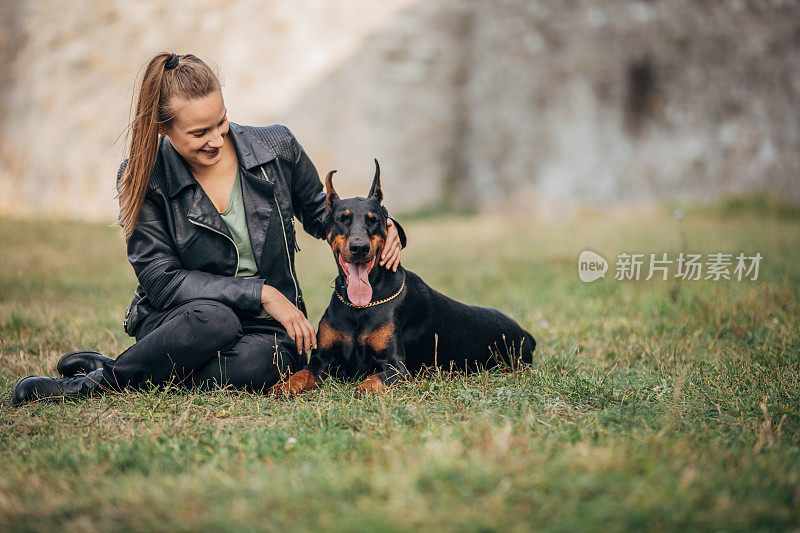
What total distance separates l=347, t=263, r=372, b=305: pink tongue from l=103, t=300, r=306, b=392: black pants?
44 cm

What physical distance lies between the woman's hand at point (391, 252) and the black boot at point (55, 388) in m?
1.26

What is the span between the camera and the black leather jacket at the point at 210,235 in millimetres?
2908

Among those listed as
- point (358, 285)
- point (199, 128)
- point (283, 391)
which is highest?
point (199, 128)

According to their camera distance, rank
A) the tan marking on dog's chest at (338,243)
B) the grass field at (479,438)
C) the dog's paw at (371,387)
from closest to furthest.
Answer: the grass field at (479,438) → the dog's paw at (371,387) → the tan marking on dog's chest at (338,243)

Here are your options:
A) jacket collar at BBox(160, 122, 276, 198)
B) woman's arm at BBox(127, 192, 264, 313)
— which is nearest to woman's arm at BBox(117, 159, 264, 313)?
woman's arm at BBox(127, 192, 264, 313)

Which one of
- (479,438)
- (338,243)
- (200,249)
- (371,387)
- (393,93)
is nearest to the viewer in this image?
(479,438)

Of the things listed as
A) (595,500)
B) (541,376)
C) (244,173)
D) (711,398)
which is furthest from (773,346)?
(244,173)

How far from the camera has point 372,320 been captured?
2.90 meters

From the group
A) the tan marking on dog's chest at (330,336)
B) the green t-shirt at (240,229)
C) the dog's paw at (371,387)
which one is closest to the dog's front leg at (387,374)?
the dog's paw at (371,387)

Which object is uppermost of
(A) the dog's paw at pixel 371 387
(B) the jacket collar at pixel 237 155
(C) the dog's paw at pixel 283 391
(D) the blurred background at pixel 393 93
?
(D) the blurred background at pixel 393 93

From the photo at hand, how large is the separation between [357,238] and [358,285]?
8.1 inches

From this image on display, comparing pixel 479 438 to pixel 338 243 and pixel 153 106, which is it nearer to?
pixel 338 243

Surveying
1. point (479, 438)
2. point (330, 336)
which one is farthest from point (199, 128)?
point (479, 438)

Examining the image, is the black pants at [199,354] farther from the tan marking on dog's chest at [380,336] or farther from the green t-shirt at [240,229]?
the tan marking on dog's chest at [380,336]
